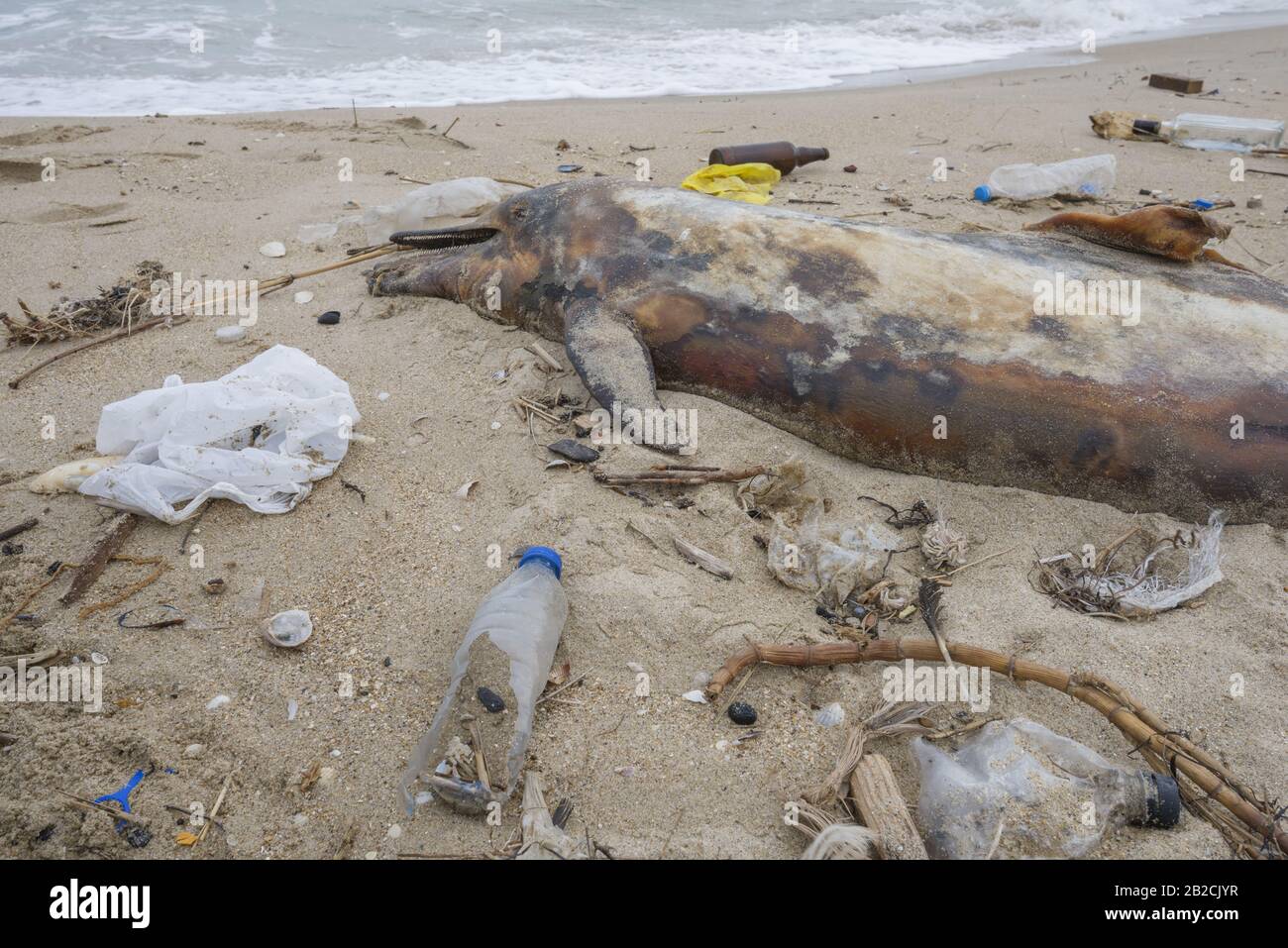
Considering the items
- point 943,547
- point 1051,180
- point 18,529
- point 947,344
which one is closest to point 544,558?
point 943,547

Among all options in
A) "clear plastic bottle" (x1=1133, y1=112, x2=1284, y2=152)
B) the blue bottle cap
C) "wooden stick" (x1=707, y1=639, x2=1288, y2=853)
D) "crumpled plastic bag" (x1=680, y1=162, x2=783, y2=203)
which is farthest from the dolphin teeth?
"clear plastic bottle" (x1=1133, y1=112, x2=1284, y2=152)

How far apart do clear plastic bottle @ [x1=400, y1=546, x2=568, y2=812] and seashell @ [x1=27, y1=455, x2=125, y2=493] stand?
1688mm

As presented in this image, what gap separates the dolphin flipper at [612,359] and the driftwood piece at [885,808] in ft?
5.10

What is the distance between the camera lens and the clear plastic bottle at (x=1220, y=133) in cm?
716

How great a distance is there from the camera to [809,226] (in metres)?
3.86

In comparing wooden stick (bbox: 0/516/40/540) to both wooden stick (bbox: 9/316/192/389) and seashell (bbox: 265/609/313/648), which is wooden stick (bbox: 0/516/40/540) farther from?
wooden stick (bbox: 9/316/192/389)

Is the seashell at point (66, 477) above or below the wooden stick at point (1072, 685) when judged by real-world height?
above

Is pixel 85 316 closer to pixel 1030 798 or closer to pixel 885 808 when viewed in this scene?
pixel 885 808

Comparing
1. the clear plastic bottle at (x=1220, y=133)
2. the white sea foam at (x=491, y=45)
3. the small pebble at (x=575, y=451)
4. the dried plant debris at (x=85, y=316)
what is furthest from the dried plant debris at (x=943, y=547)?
the white sea foam at (x=491, y=45)

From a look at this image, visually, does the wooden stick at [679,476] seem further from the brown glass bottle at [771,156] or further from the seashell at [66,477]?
the brown glass bottle at [771,156]

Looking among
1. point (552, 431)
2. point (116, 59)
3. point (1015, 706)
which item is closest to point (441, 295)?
point (552, 431)

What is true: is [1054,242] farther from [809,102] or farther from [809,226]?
[809,102]

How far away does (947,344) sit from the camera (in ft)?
11.0

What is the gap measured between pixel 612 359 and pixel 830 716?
179 cm
